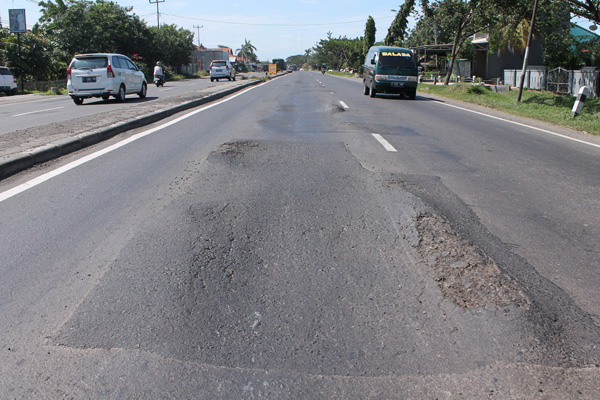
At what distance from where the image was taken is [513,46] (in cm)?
3534

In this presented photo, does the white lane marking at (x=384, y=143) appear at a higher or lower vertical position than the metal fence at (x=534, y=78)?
lower

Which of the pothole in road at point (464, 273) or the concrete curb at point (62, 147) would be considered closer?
the pothole in road at point (464, 273)

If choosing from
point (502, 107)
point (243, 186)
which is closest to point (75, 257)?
point (243, 186)

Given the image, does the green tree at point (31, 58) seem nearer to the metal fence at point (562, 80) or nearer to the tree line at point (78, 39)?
the tree line at point (78, 39)

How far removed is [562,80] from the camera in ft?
87.1

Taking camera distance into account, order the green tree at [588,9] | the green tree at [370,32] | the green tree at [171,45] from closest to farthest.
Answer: the green tree at [588,9] → the green tree at [171,45] → the green tree at [370,32]

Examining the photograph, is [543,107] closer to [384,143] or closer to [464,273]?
[384,143]

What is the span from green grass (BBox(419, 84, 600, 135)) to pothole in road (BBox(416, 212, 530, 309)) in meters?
9.58

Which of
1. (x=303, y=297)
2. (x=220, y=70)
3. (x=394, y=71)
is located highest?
(x=220, y=70)

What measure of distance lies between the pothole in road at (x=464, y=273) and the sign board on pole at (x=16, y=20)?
32.5 m

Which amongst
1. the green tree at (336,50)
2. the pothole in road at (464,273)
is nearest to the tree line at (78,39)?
the pothole in road at (464,273)

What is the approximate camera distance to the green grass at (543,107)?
534 inches

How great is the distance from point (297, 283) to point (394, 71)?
19.2m

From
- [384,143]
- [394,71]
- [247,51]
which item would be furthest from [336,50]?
[384,143]
